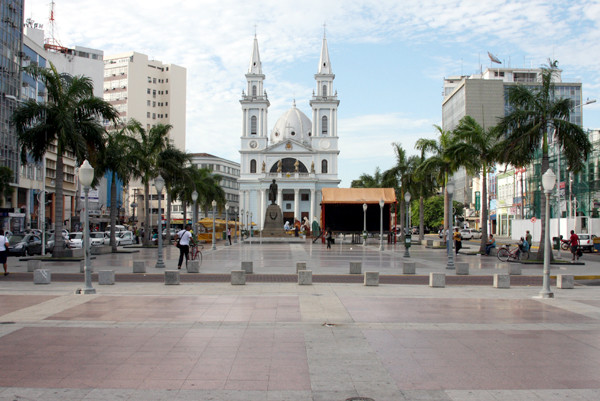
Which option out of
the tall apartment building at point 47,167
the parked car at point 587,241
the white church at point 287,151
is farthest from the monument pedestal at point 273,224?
the white church at point 287,151

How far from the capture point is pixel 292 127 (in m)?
117

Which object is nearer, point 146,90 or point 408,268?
point 408,268

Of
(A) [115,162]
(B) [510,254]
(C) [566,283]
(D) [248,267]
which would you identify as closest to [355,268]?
(D) [248,267]

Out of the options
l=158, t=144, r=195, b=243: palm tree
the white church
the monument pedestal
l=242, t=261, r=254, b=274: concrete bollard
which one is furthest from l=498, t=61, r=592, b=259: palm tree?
the white church

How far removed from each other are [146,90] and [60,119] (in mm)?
97396

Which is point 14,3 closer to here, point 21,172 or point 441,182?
point 21,172

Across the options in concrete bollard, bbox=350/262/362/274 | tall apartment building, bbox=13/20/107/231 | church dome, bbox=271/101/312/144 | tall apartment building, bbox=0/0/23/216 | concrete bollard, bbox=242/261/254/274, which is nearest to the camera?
concrete bollard, bbox=242/261/254/274

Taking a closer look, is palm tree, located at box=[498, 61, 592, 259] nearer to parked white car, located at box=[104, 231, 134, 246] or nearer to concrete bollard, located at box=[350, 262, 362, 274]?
concrete bollard, located at box=[350, 262, 362, 274]

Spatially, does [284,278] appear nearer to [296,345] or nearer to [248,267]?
[248,267]

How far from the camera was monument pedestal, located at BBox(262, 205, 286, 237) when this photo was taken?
54.4 metres

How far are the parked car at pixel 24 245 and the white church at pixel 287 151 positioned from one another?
250 feet

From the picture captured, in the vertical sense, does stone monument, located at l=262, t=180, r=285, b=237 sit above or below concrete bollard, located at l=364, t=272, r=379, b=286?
above

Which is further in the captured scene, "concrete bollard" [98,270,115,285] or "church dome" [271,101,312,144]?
"church dome" [271,101,312,144]

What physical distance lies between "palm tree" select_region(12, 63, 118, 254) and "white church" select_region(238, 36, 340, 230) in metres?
82.4
